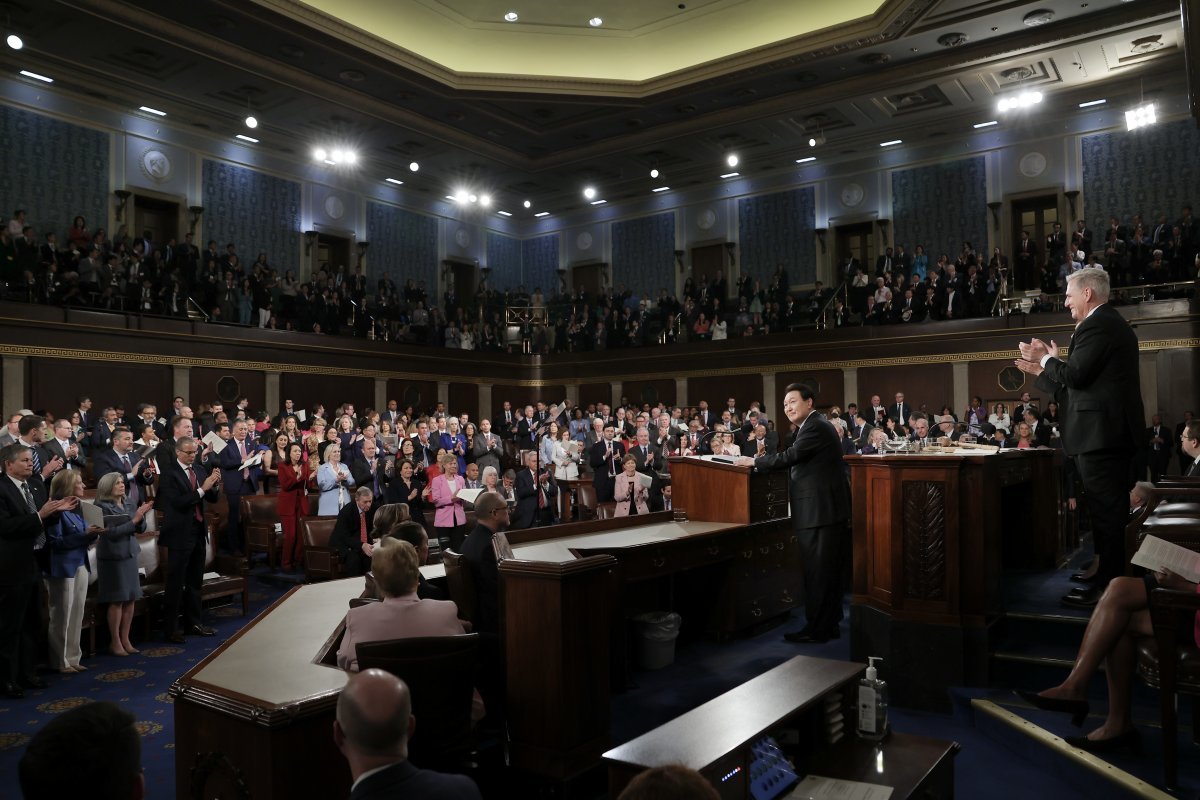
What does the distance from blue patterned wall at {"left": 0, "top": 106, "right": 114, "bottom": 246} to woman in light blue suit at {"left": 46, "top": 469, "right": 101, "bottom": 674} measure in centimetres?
1208

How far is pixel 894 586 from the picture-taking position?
4.73 meters

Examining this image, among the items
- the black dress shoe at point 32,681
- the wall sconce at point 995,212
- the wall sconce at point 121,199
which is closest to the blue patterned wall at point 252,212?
the wall sconce at point 121,199

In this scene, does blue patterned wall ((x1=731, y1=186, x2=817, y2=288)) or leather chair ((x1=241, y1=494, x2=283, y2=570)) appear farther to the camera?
blue patterned wall ((x1=731, y1=186, x2=817, y2=288))

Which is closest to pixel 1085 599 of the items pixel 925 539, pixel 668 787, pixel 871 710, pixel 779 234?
pixel 925 539

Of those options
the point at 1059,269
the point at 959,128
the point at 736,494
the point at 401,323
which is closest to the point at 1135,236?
the point at 1059,269

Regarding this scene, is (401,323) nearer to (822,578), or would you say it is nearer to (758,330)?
(758,330)

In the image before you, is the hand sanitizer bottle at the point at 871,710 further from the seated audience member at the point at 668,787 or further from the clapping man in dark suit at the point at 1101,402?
the seated audience member at the point at 668,787

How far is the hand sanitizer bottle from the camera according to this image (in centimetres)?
319

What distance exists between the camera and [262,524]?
9.45m

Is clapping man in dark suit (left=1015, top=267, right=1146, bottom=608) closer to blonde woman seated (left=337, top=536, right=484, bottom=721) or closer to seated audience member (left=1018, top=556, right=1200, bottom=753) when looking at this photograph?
seated audience member (left=1018, top=556, right=1200, bottom=753)

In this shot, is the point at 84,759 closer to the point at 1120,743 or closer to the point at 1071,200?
the point at 1120,743

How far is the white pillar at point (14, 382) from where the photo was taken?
12.0 meters

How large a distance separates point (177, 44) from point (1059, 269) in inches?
647

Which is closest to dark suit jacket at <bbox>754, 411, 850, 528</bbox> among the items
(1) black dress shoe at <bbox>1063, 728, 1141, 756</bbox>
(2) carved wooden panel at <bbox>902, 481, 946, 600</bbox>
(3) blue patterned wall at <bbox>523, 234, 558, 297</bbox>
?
(2) carved wooden panel at <bbox>902, 481, 946, 600</bbox>
